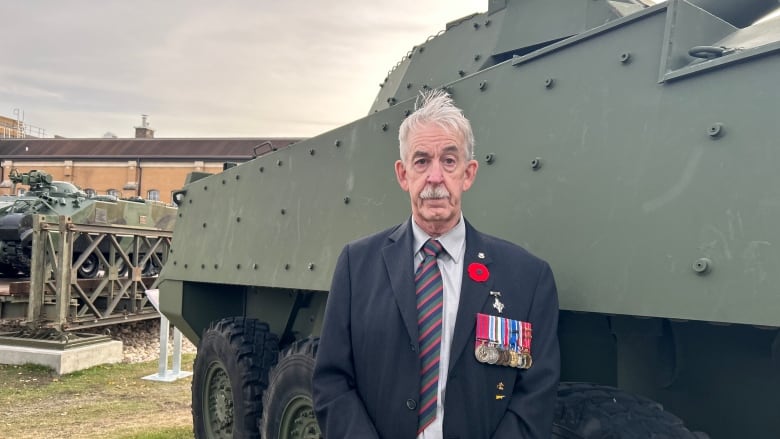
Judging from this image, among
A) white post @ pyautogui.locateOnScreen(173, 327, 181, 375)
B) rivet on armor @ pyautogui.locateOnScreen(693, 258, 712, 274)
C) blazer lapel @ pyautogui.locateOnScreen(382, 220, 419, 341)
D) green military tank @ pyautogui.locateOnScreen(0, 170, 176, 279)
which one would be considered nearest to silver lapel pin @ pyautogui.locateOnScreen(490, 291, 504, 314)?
blazer lapel @ pyautogui.locateOnScreen(382, 220, 419, 341)

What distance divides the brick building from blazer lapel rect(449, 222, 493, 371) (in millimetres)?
36259

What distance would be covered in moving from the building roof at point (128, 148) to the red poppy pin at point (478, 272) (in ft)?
119

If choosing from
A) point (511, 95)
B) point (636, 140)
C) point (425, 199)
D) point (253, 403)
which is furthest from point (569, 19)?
point (253, 403)

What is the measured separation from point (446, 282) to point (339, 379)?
0.43 metres

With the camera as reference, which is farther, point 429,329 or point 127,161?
point 127,161

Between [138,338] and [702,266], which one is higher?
[702,266]

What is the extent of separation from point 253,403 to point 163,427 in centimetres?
241

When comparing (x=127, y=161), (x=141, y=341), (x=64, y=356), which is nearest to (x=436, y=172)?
(x=64, y=356)

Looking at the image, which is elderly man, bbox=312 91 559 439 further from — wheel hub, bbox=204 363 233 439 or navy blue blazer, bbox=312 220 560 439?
wheel hub, bbox=204 363 233 439

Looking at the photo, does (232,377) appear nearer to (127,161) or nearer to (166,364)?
(166,364)

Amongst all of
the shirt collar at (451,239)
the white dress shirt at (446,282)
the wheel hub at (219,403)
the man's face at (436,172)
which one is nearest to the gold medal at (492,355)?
the white dress shirt at (446,282)

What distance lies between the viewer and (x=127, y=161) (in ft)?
132

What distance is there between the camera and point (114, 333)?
42.5 feet

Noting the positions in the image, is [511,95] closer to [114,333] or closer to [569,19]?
[569,19]
